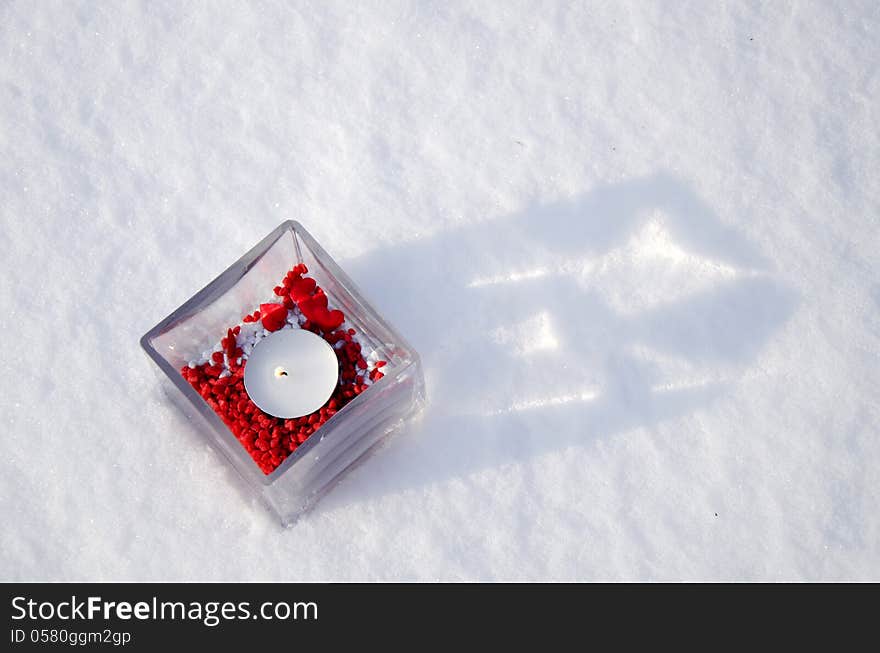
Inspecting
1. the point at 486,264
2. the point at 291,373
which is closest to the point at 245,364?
the point at 291,373

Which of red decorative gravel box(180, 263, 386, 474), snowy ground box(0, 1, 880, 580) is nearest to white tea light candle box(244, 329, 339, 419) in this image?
red decorative gravel box(180, 263, 386, 474)

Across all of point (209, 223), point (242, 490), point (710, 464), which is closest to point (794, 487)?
point (710, 464)

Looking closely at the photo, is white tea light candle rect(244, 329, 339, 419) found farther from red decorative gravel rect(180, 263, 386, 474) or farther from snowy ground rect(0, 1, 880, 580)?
snowy ground rect(0, 1, 880, 580)

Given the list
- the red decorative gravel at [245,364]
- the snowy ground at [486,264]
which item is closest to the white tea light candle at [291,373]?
the red decorative gravel at [245,364]

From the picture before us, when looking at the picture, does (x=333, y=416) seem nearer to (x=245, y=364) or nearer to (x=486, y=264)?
(x=245, y=364)

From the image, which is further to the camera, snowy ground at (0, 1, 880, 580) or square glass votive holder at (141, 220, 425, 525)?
snowy ground at (0, 1, 880, 580)

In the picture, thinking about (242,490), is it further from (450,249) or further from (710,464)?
(710,464)
